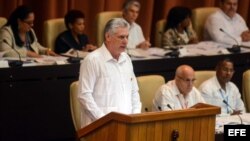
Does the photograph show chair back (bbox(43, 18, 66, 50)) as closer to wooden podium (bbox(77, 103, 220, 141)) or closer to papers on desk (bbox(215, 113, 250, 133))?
papers on desk (bbox(215, 113, 250, 133))

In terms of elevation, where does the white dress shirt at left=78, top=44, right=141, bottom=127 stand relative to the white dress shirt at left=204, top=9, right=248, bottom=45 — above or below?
below

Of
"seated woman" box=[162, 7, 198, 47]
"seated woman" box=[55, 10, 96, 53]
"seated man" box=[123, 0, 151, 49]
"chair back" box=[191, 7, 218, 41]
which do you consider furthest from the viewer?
"chair back" box=[191, 7, 218, 41]

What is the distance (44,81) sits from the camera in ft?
23.5

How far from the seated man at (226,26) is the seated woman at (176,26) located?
43 cm

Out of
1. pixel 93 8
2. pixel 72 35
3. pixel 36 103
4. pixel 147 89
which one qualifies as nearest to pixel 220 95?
pixel 147 89

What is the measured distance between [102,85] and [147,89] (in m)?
1.13

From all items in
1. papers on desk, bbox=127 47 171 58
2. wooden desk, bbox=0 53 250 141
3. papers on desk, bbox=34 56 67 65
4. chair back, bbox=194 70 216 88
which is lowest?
wooden desk, bbox=0 53 250 141

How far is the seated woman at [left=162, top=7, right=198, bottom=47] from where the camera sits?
8781 millimetres

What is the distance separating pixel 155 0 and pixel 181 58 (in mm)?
2378

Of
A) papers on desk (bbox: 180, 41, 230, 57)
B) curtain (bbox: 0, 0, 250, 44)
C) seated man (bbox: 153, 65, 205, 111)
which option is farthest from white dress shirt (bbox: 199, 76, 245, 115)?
curtain (bbox: 0, 0, 250, 44)

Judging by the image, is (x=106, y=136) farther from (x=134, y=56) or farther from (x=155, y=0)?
(x=155, y=0)

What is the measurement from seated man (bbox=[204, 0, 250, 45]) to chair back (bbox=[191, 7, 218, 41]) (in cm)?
9

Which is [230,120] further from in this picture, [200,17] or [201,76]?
[200,17]

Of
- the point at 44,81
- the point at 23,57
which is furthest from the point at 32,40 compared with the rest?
the point at 44,81
